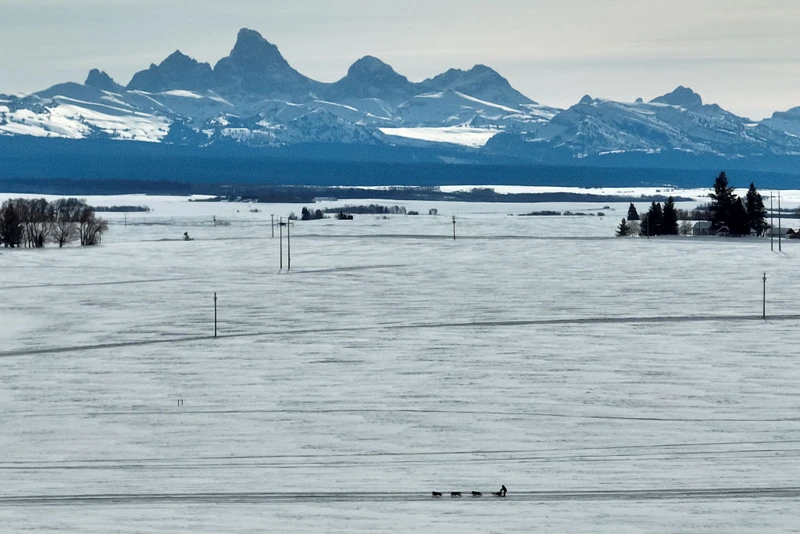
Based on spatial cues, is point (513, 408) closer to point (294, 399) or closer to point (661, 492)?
point (294, 399)

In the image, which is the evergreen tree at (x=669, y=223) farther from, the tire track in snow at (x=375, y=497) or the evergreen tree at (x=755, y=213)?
the tire track in snow at (x=375, y=497)

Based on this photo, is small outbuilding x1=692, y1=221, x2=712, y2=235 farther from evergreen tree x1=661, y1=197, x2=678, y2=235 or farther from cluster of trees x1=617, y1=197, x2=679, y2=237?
evergreen tree x1=661, y1=197, x2=678, y2=235

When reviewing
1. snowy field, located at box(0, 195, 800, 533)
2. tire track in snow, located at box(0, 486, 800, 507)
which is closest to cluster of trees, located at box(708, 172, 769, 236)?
snowy field, located at box(0, 195, 800, 533)

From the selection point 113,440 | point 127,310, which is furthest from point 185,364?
point 127,310

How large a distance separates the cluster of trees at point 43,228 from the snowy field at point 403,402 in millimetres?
38851

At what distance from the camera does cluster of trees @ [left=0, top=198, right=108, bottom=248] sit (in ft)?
442

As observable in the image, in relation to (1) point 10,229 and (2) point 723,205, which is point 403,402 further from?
(2) point 723,205

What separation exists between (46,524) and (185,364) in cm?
2606

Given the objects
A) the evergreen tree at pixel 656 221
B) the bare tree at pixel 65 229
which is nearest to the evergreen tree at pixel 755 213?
the evergreen tree at pixel 656 221

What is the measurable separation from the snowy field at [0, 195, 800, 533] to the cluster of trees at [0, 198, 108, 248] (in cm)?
3885

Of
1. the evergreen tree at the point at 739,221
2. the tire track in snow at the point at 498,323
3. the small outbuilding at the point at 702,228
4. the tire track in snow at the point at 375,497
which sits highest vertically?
the evergreen tree at the point at 739,221

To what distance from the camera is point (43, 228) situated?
13900 cm

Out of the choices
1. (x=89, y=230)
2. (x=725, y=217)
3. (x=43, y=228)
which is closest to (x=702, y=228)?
(x=725, y=217)

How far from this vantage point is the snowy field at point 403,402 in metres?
33.3
